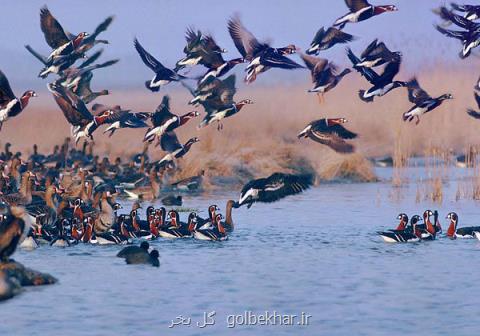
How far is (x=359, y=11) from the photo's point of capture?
27.1 m

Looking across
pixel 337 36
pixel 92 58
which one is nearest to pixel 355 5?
pixel 337 36

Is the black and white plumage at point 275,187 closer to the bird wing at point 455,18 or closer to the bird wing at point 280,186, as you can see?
the bird wing at point 280,186

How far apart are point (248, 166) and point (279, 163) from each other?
1.37 metres

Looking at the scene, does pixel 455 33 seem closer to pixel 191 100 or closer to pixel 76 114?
pixel 191 100

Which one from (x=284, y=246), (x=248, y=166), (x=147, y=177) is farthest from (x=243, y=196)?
(x=248, y=166)

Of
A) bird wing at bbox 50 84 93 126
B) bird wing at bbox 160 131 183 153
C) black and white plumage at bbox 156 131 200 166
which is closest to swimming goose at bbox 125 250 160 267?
bird wing at bbox 50 84 93 126

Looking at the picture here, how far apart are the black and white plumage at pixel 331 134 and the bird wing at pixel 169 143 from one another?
18.1ft

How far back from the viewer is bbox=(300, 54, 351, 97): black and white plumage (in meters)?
27.3

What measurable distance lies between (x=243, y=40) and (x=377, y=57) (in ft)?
10.3

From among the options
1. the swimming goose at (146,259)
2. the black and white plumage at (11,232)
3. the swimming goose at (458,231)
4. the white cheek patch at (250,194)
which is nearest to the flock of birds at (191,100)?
the white cheek patch at (250,194)

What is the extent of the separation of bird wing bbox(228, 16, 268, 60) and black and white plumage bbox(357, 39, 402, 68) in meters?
2.25

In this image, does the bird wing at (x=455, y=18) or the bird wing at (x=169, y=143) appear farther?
the bird wing at (x=169, y=143)

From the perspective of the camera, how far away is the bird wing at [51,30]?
27.4m

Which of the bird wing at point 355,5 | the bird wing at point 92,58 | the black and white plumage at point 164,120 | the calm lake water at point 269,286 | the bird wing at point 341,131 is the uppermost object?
the bird wing at point 355,5
